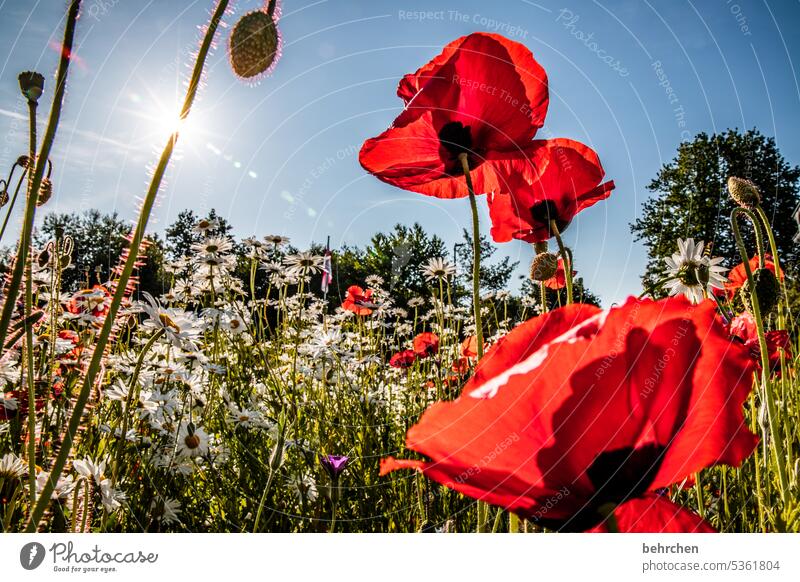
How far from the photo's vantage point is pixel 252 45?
0.88 feet

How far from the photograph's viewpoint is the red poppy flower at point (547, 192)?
399 mm

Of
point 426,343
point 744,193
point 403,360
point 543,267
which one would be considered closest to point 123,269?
point 543,267

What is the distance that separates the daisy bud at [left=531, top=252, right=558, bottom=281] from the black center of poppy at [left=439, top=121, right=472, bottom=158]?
13 centimetres

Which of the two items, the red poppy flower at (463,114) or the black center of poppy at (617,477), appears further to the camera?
the red poppy flower at (463,114)

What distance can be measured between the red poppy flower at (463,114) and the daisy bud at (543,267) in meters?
0.10

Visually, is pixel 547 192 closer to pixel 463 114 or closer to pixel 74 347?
pixel 463 114

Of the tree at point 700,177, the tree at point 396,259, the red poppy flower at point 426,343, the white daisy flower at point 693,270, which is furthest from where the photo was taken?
the red poppy flower at point 426,343

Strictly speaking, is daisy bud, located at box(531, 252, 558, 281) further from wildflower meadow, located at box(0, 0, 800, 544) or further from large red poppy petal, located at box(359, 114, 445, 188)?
large red poppy petal, located at box(359, 114, 445, 188)

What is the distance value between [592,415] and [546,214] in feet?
0.95

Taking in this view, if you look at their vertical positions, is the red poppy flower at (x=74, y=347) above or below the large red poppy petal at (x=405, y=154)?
below

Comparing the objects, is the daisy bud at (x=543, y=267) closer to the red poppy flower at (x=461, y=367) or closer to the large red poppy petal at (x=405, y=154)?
the large red poppy petal at (x=405, y=154)

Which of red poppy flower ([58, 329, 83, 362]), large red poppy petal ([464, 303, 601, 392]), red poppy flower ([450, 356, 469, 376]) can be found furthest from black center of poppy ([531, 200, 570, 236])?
red poppy flower ([58, 329, 83, 362])

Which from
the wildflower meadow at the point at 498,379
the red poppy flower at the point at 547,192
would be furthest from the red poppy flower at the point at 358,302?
the red poppy flower at the point at 547,192
